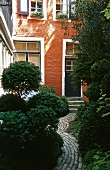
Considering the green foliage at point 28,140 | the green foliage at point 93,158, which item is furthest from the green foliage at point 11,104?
the green foliage at point 93,158

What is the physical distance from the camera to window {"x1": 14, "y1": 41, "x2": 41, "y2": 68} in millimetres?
13344

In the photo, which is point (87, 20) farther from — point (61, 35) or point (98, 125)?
point (61, 35)

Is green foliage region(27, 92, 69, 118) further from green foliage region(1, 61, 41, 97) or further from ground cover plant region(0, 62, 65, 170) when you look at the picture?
green foliage region(1, 61, 41, 97)

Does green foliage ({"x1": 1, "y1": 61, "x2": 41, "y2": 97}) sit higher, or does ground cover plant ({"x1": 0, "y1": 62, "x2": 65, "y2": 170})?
green foliage ({"x1": 1, "y1": 61, "x2": 41, "y2": 97})

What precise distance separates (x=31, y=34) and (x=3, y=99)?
8.73 m

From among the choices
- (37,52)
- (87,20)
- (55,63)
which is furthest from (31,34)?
(87,20)

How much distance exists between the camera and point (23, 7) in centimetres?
1283

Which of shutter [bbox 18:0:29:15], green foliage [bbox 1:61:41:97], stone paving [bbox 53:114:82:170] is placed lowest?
stone paving [bbox 53:114:82:170]

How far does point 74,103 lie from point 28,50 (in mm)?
3965

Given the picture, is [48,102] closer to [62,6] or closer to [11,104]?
[11,104]

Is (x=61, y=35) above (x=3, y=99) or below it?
above

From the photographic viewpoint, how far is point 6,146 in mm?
4426

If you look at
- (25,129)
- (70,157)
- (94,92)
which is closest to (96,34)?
(94,92)

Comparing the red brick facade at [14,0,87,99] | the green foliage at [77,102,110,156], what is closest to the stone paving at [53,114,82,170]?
the green foliage at [77,102,110,156]
